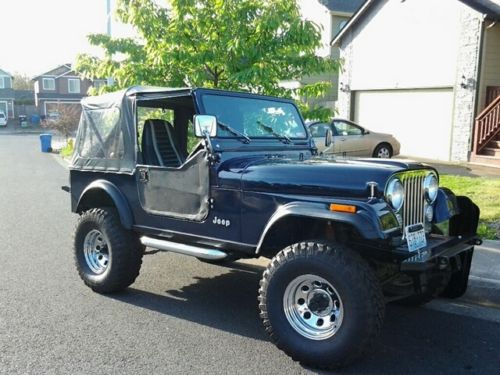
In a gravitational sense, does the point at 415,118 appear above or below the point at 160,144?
above

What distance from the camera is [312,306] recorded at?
3.77 metres

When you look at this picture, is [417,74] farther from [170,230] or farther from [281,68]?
[170,230]

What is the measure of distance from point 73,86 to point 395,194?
67746 mm

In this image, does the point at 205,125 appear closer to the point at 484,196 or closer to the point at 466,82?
the point at 484,196

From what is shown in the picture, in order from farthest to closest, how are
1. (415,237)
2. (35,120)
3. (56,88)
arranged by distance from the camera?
(56,88) → (35,120) → (415,237)

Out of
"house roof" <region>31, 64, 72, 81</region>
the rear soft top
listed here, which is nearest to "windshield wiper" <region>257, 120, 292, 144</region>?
the rear soft top

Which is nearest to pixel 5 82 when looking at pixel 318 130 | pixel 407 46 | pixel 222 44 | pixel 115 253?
pixel 407 46

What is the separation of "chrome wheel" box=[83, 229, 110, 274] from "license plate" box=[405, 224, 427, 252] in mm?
3038

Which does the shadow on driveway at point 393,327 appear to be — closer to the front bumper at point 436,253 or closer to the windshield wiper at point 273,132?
the front bumper at point 436,253

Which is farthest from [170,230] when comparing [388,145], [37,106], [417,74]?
[37,106]

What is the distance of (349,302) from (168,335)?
5.17 feet

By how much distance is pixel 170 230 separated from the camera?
15.5ft

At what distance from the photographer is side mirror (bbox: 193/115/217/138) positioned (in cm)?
423

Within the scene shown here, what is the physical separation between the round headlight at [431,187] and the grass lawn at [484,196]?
124 inches
